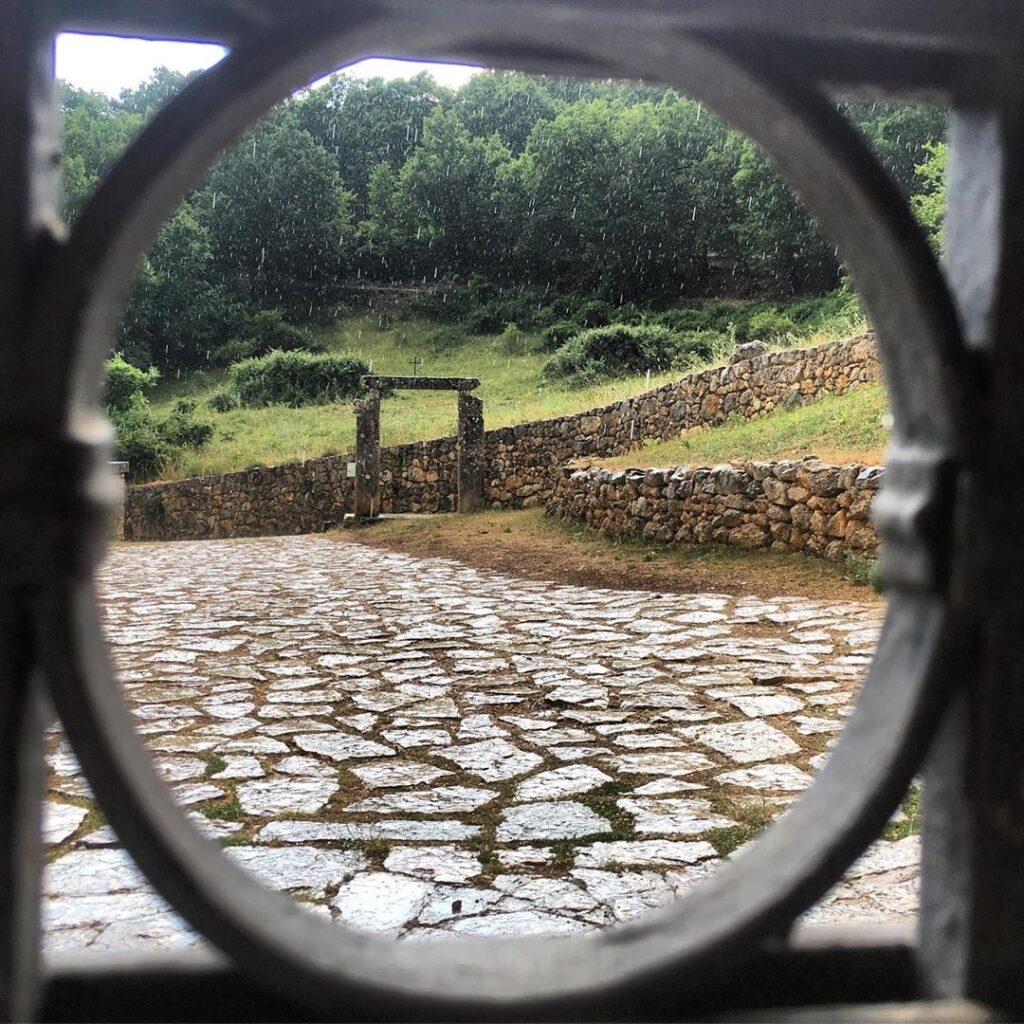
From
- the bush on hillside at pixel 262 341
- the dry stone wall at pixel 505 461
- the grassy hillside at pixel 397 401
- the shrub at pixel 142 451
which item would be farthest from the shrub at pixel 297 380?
the dry stone wall at pixel 505 461

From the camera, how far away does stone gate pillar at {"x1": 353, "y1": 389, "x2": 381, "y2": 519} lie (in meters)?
13.7

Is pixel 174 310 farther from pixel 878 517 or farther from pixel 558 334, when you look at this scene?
pixel 878 517

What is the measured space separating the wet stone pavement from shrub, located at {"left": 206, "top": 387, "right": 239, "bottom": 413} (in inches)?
792

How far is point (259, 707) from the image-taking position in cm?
390

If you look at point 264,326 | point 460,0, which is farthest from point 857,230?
point 264,326

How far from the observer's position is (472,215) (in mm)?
39406

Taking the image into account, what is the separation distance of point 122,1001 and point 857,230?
3.46 feet

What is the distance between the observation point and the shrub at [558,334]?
29.8 metres

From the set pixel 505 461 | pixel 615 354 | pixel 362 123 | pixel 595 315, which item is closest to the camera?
pixel 505 461

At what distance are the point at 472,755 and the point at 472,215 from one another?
38913 mm

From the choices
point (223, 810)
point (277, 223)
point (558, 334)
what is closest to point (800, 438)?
A: point (223, 810)

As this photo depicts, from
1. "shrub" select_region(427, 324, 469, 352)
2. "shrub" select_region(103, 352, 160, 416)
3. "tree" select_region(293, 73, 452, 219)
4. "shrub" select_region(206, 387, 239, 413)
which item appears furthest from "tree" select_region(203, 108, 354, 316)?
Answer: "shrub" select_region(103, 352, 160, 416)

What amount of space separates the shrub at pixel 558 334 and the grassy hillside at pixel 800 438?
17.9m

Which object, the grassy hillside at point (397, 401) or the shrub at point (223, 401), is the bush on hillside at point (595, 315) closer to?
the grassy hillside at point (397, 401)
